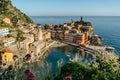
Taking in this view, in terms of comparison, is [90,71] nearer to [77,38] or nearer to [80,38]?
[80,38]

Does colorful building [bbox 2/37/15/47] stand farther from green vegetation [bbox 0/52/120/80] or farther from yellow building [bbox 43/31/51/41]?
green vegetation [bbox 0/52/120/80]

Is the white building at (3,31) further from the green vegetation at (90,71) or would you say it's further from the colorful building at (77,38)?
the green vegetation at (90,71)

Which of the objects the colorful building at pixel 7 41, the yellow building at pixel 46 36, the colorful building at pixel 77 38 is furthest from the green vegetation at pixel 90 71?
the colorful building at pixel 77 38

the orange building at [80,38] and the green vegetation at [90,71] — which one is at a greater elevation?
the green vegetation at [90,71]

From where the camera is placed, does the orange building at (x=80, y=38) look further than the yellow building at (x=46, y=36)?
Yes

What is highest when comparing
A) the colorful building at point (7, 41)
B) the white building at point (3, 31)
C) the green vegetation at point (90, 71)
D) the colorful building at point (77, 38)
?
the green vegetation at point (90, 71)

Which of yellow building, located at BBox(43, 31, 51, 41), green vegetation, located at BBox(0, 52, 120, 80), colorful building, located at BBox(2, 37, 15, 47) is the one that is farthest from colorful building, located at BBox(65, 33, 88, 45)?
green vegetation, located at BBox(0, 52, 120, 80)

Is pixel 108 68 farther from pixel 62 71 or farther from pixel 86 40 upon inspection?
pixel 86 40

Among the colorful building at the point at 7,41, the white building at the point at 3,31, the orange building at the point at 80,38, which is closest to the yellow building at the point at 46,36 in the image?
the orange building at the point at 80,38

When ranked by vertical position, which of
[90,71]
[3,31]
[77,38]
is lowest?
[77,38]

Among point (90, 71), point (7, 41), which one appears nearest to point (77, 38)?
point (7, 41)

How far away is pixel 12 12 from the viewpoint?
33.7 meters

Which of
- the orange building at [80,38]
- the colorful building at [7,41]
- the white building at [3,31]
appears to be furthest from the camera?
the orange building at [80,38]

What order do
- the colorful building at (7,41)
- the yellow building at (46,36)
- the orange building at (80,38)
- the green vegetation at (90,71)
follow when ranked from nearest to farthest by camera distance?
the green vegetation at (90,71)
the colorful building at (7,41)
the yellow building at (46,36)
the orange building at (80,38)
